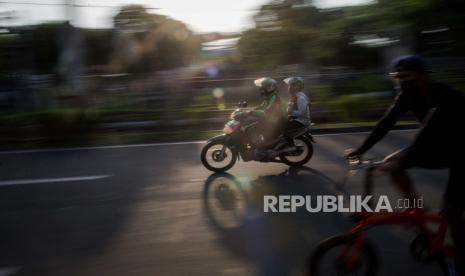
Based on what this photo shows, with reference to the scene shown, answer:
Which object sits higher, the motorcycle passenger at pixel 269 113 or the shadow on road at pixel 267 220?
the motorcycle passenger at pixel 269 113

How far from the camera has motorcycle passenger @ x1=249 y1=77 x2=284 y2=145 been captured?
8516 mm

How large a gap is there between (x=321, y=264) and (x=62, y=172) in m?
6.40

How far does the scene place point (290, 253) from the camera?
5012 mm

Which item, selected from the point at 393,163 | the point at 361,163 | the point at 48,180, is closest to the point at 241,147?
the point at 48,180

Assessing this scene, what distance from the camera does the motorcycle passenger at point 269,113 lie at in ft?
27.9

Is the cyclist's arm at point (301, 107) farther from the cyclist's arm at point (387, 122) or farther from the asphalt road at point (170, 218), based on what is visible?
the cyclist's arm at point (387, 122)

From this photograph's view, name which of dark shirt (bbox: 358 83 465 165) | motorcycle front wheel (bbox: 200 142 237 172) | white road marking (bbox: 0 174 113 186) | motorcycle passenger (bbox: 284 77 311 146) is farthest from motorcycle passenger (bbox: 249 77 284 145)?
dark shirt (bbox: 358 83 465 165)

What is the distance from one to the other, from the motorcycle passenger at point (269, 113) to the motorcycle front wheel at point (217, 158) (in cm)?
53

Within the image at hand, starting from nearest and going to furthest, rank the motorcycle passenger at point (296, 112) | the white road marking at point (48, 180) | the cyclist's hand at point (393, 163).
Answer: the cyclist's hand at point (393, 163) → the white road marking at point (48, 180) → the motorcycle passenger at point (296, 112)

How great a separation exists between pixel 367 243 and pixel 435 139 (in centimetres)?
87

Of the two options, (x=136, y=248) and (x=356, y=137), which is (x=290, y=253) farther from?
Answer: (x=356, y=137)

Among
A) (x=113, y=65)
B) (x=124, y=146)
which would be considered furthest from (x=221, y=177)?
(x=113, y=65)

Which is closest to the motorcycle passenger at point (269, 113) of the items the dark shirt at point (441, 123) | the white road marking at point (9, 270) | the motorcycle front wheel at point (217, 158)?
the motorcycle front wheel at point (217, 158)

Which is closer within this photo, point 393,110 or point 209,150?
point 393,110
